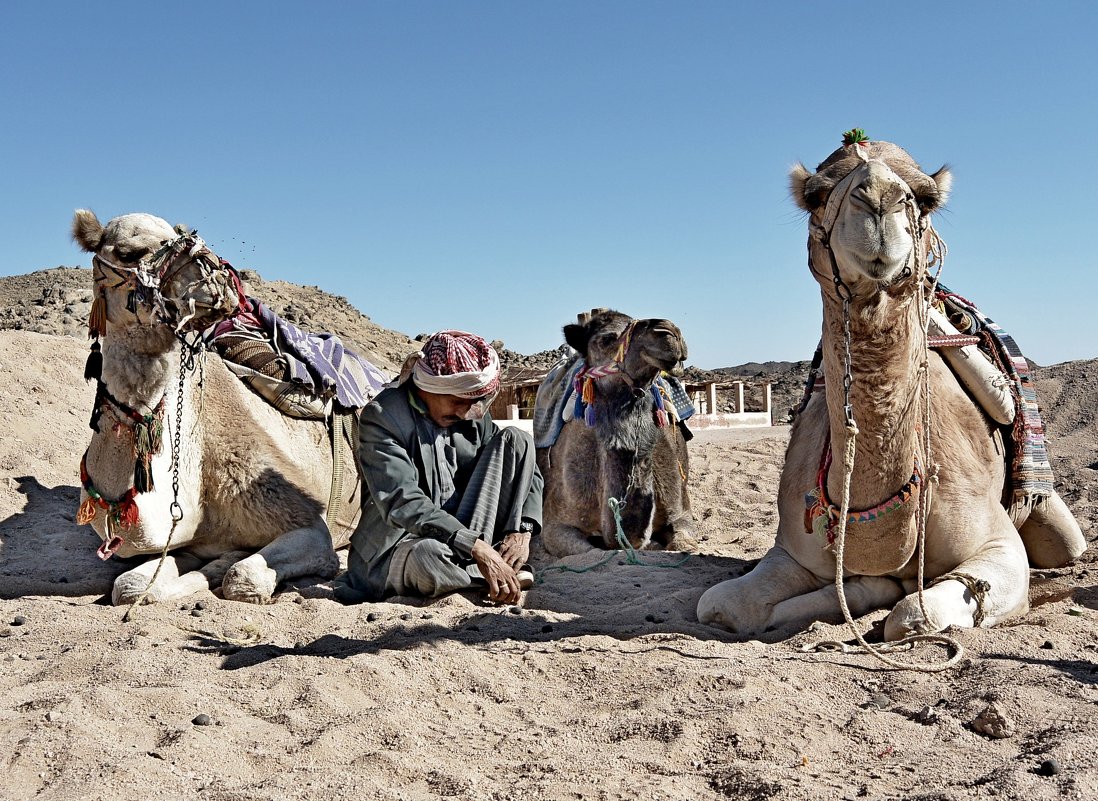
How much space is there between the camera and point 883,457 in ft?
11.9

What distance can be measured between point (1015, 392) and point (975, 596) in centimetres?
137

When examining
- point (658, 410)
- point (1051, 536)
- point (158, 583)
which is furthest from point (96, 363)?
point (1051, 536)

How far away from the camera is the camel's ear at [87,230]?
4980 mm

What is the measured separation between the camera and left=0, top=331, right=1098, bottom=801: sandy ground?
2.54m

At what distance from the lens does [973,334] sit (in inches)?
203

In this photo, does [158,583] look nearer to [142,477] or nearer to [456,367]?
[142,477]

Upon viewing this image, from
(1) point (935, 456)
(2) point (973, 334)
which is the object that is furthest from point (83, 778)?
(2) point (973, 334)

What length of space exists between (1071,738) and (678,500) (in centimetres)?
438

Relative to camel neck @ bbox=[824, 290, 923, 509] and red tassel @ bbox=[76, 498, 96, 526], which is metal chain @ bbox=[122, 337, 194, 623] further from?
camel neck @ bbox=[824, 290, 923, 509]

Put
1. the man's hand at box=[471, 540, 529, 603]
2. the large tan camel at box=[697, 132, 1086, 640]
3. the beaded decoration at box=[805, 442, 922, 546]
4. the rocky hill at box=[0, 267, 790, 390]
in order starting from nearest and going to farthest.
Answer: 1. the large tan camel at box=[697, 132, 1086, 640]
2. the beaded decoration at box=[805, 442, 922, 546]
3. the man's hand at box=[471, 540, 529, 603]
4. the rocky hill at box=[0, 267, 790, 390]


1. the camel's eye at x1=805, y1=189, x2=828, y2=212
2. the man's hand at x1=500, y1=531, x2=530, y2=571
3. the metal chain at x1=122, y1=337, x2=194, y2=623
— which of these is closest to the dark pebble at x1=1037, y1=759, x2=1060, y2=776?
the camel's eye at x1=805, y1=189, x2=828, y2=212

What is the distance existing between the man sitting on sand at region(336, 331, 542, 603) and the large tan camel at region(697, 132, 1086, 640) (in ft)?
3.40

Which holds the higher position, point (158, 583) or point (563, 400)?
point (563, 400)

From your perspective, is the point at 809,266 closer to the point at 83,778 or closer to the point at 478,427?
the point at 478,427
